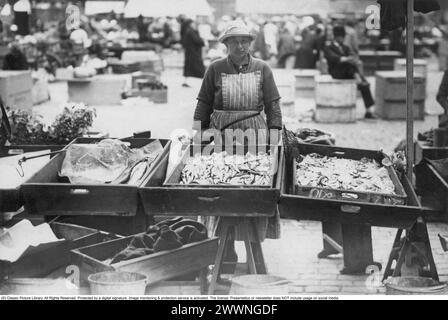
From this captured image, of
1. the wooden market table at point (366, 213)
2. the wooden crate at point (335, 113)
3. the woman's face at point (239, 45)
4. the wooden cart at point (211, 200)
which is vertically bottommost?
the wooden crate at point (335, 113)

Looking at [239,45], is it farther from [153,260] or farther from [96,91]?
[96,91]

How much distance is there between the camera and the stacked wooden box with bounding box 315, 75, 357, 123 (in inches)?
571

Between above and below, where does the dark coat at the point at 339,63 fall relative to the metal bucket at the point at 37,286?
above

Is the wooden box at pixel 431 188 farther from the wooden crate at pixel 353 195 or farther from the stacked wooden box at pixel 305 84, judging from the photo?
the stacked wooden box at pixel 305 84

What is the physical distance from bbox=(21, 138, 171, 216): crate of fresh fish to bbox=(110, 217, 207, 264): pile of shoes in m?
0.28

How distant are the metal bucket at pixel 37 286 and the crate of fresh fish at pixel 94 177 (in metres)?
0.48

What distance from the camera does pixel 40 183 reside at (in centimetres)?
541

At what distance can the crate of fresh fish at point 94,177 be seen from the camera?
5.35m

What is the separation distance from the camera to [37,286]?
535cm

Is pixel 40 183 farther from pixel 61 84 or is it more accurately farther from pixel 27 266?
pixel 61 84

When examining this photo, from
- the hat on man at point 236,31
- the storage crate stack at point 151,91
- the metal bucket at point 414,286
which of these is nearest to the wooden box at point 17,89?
the storage crate stack at point 151,91

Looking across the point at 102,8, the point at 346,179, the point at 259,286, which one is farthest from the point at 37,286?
the point at 102,8
